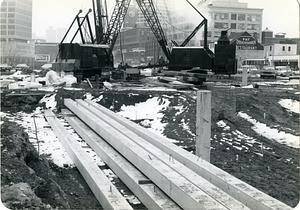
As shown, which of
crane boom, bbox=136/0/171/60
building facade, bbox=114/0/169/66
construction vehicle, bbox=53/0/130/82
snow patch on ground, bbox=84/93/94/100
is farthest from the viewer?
building facade, bbox=114/0/169/66

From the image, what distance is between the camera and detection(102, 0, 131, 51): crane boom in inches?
1244

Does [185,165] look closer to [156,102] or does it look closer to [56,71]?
[156,102]

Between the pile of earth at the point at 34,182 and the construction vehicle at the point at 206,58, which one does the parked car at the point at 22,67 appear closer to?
the construction vehicle at the point at 206,58

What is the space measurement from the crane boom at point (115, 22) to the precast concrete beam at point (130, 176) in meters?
22.4

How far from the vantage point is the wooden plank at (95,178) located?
5.61m

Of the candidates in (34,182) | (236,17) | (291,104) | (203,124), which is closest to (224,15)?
(236,17)

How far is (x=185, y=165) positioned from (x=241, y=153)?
378cm

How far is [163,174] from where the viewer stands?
578cm

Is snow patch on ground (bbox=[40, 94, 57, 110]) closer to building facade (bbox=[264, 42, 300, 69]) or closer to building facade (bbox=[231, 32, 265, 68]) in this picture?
building facade (bbox=[231, 32, 265, 68])

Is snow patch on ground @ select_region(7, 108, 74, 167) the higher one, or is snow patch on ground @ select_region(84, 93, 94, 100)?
snow patch on ground @ select_region(84, 93, 94, 100)

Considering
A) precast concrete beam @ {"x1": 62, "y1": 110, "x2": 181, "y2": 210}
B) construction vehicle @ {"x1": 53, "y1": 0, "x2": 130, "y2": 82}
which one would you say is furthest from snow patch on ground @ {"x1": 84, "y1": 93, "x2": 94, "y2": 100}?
precast concrete beam @ {"x1": 62, "y1": 110, "x2": 181, "y2": 210}

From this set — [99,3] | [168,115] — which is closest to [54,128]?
[168,115]

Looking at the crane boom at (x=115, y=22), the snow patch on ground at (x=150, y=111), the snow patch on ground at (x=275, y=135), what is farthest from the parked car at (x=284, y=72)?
the snow patch on ground at (x=275, y=135)

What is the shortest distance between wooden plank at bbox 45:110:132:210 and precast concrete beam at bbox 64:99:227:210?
57 centimetres
